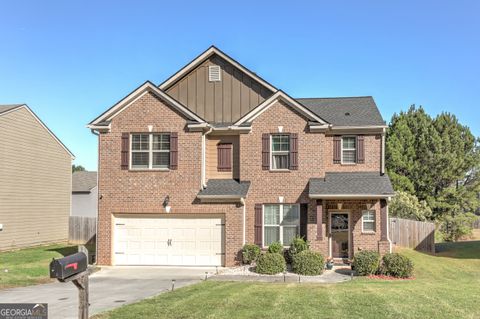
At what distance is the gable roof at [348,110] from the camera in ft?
72.8

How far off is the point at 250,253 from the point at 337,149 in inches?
258

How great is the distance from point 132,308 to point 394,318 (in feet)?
20.5

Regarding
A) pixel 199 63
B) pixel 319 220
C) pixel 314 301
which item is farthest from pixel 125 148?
pixel 314 301

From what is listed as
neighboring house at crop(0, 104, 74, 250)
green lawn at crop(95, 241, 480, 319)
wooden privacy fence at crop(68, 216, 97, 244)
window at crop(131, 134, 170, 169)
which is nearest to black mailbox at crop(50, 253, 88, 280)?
green lawn at crop(95, 241, 480, 319)

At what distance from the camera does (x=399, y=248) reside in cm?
2723

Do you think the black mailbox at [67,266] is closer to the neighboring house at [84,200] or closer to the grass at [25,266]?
the grass at [25,266]

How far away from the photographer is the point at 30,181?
29406 mm

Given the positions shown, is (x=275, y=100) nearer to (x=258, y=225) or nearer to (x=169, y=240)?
(x=258, y=225)

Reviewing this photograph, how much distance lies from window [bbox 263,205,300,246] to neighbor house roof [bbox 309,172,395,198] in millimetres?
1526

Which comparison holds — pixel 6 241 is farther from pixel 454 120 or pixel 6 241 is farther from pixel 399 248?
pixel 454 120

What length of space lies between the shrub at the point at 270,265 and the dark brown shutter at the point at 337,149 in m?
6.01

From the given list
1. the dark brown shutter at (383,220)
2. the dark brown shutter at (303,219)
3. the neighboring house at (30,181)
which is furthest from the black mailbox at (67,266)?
the neighboring house at (30,181)

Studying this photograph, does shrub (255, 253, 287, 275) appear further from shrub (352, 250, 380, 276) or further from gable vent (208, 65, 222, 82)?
gable vent (208, 65, 222, 82)

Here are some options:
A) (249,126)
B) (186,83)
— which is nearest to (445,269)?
(249,126)
